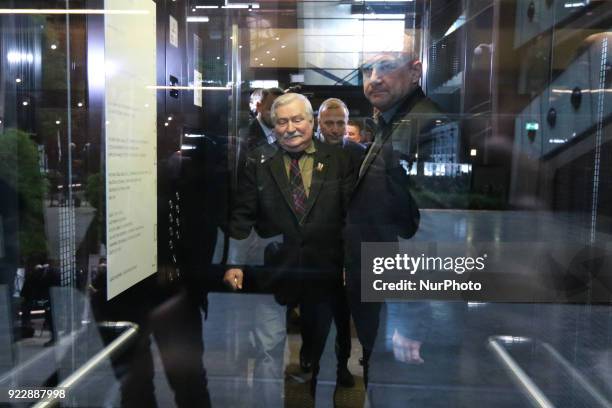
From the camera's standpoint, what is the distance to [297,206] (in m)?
2.68

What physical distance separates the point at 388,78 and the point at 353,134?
0.96ft

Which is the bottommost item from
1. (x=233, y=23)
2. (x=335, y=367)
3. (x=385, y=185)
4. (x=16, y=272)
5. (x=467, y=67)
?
(x=335, y=367)

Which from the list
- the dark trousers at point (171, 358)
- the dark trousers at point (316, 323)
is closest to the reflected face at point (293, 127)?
the dark trousers at point (316, 323)

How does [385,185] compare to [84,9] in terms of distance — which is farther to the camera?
[385,185]

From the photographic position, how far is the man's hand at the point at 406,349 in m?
2.88

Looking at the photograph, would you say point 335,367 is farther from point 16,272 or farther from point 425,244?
point 16,272

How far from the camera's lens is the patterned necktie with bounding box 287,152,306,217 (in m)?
2.66

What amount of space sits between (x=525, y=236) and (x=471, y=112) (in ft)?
2.18

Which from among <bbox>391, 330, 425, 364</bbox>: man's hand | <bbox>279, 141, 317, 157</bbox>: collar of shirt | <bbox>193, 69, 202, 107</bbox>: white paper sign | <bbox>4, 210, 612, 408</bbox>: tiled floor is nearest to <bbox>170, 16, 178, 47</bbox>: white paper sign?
<bbox>193, 69, 202, 107</bbox>: white paper sign

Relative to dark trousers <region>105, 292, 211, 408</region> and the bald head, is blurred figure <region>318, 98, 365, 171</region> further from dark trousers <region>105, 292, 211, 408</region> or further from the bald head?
dark trousers <region>105, 292, 211, 408</region>

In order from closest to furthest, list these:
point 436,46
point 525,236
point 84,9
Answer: point 84,9
point 436,46
point 525,236

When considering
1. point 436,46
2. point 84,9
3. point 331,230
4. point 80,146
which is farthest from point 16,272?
point 436,46

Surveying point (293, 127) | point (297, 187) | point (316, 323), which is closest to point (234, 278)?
point (316, 323)

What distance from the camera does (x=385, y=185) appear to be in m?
2.68
